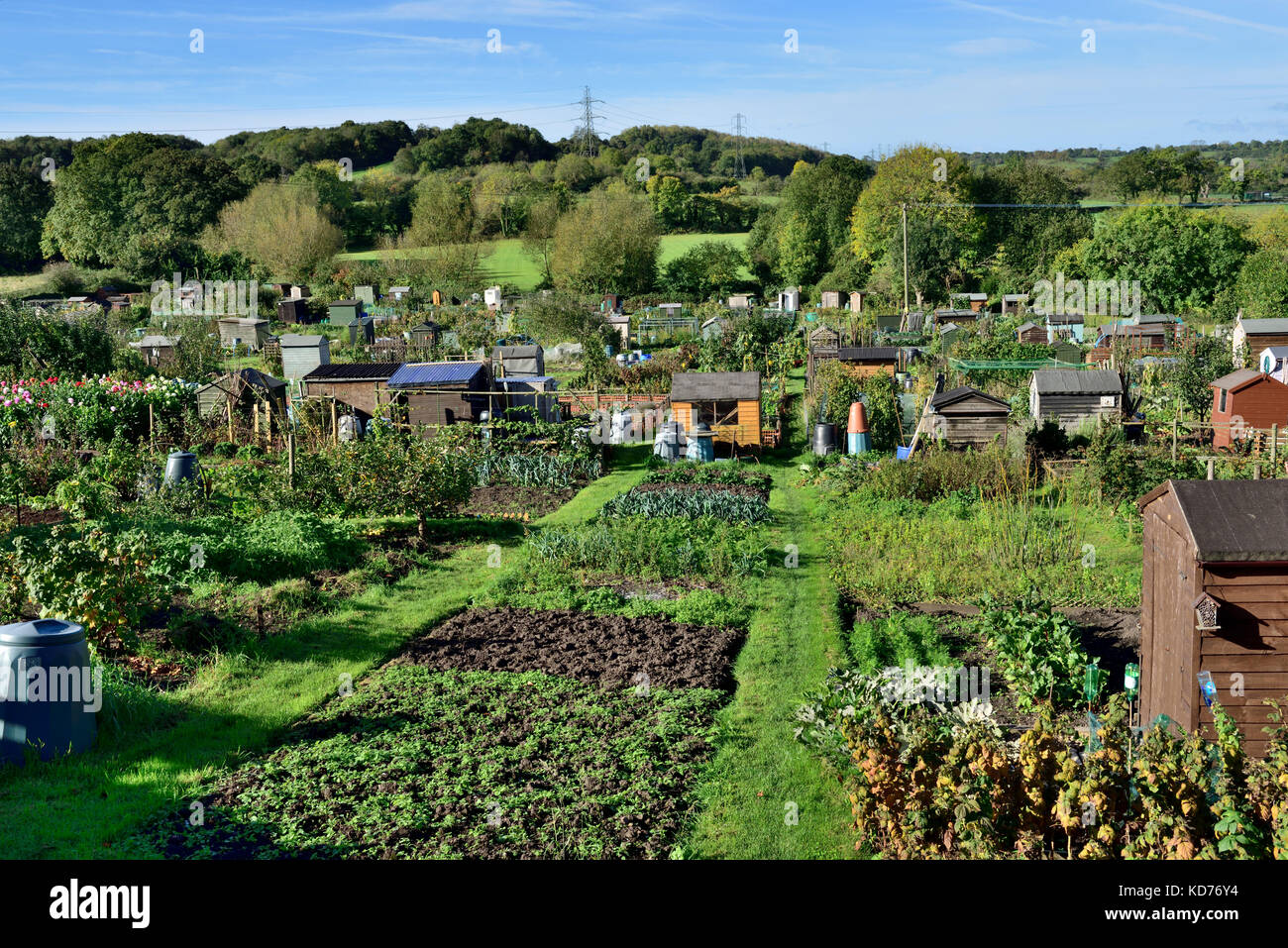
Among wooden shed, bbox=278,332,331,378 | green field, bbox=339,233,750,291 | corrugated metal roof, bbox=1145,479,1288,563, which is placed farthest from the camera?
green field, bbox=339,233,750,291

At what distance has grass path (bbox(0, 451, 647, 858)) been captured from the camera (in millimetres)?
7125

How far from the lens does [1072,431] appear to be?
21234mm

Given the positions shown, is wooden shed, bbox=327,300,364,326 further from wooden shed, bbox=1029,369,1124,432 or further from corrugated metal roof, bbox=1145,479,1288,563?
corrugated metal roof, bbox=1145,479,1288,563

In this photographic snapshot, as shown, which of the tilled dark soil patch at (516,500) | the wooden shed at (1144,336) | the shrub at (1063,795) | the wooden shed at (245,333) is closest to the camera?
the shrub at (1063,795)

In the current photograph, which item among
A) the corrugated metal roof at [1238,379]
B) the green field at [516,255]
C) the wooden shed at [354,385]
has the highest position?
the green field at [516,255]

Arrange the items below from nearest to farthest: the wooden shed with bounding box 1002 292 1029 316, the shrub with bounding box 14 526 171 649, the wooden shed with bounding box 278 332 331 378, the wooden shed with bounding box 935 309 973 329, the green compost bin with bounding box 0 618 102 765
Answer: the green compost bin with bounding box 0 618 102 765 < the shrub with bounding box 14 526 171 649 < the wooden shed with bounding box 278 332 331 378 < the wooden shed with bounding box 935 309 973 329 < the wooden shed with bounding box 1002 292 1029 316

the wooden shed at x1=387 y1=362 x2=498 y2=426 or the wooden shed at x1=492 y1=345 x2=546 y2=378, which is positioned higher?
the wooden shed at x1=492 y1=345 x2=546 y2=378

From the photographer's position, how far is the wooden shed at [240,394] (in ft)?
77.5

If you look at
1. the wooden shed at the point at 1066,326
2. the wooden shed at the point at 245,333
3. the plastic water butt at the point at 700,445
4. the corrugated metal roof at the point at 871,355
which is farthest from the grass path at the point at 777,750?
the wooden shed at the point at 245,333

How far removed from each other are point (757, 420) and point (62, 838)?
17106mm

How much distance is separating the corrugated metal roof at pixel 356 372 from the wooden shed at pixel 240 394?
3.65 feet

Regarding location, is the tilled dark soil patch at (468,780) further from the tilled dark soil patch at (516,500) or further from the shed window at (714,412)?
the shed window at (714,412)

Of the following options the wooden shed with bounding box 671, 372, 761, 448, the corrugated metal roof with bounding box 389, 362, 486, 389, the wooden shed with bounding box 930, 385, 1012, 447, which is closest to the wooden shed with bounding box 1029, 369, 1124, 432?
the wooden shed with bounding box 930, 385, 1012, 447

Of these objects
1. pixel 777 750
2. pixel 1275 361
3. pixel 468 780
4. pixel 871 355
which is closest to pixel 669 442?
pixel 871 355
